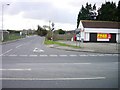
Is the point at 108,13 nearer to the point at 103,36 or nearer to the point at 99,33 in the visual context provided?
the point at 99,33

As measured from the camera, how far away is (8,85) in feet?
31.1

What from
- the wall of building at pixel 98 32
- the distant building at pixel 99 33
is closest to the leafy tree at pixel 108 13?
the distant building at pixel 99 33

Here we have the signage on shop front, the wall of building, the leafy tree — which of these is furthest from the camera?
the leafy tree

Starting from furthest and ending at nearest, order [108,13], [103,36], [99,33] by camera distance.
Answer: [108,13], [99,33], [103,36]

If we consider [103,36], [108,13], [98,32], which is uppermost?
[108,13]

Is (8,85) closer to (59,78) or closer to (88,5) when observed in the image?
(59,78)

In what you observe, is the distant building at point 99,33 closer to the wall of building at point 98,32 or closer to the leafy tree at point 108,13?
the wall of building at point 98,32

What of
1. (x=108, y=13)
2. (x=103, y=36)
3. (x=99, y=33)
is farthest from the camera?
(x=108, y=13)

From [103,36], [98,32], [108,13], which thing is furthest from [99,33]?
[108,13]

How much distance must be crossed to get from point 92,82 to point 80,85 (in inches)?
32.6

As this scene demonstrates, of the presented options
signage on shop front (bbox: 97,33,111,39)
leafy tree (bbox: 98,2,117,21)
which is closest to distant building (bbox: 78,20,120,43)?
signage on shop front (bbox: 97,33,111,39)

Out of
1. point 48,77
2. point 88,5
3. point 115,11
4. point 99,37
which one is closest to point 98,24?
point 99,37

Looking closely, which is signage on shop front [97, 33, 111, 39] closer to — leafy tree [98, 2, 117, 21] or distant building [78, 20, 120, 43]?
distant building [78, 20, 120, 43]

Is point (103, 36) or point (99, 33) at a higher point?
point (99, 33)
